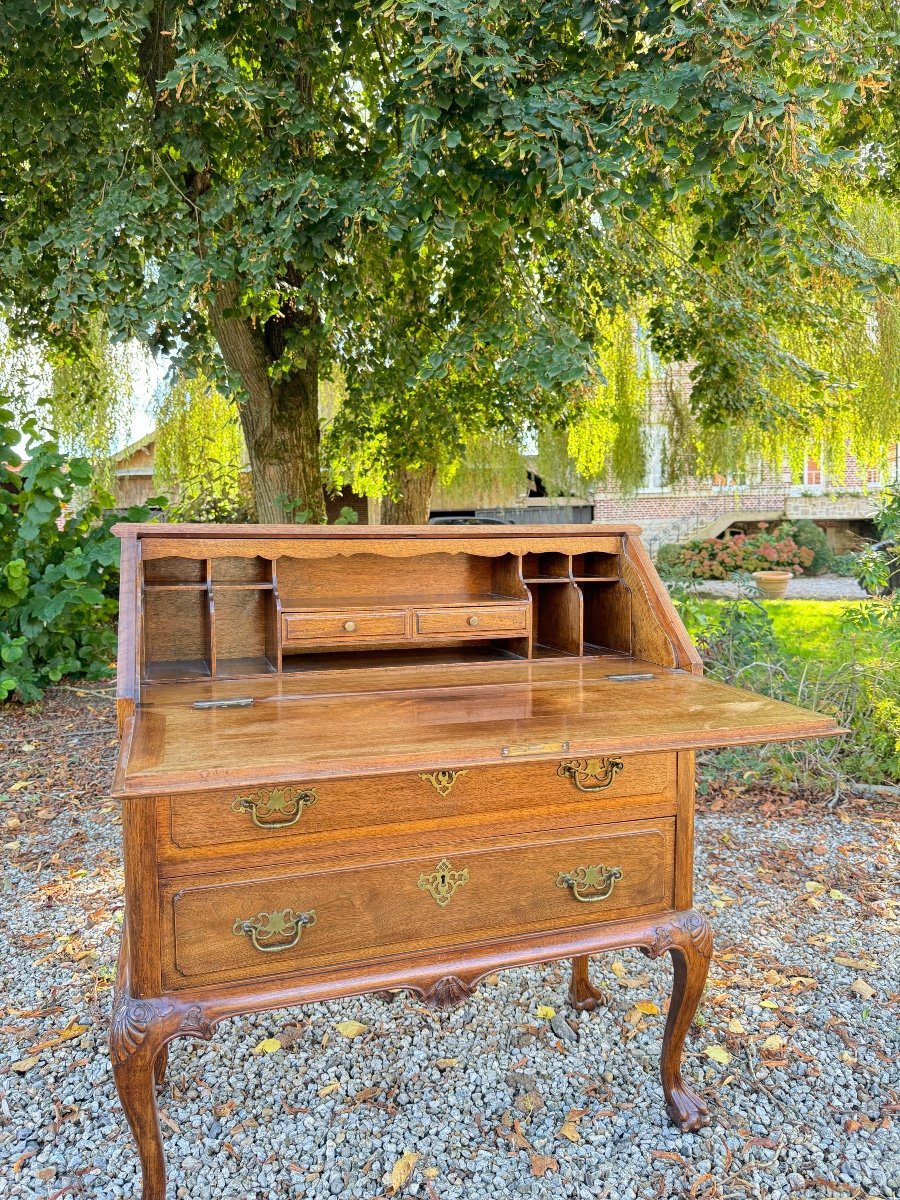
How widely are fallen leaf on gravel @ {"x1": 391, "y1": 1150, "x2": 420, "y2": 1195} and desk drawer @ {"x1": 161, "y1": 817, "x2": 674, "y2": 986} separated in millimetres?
654

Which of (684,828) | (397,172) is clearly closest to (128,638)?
(684,828)

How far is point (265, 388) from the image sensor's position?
17.7ft

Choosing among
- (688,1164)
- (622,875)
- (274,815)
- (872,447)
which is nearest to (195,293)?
(274,815)

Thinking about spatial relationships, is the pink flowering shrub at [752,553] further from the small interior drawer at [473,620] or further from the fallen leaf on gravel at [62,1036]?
the fallen leaf on gravel at [62,1036]

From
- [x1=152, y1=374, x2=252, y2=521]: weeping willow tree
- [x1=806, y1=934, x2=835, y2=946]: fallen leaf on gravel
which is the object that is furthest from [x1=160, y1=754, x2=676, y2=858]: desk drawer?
[x1=152, y1=374, x2=252, y2=521]: weeping willow tree

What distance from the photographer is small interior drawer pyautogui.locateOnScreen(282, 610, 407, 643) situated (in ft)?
7.31

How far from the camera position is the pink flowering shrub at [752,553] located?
Answer: 44.6ft

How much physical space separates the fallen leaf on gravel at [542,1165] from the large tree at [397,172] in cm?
298

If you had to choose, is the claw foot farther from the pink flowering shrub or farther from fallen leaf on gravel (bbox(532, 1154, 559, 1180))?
the pink flowering shrub

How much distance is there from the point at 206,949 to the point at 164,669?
903 mm

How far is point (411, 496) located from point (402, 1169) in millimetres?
5429

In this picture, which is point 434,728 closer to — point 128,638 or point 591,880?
point 591,880

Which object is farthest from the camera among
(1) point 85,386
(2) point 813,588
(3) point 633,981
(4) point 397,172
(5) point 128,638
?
(2) point 813,588

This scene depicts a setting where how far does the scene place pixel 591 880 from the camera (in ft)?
6.23
